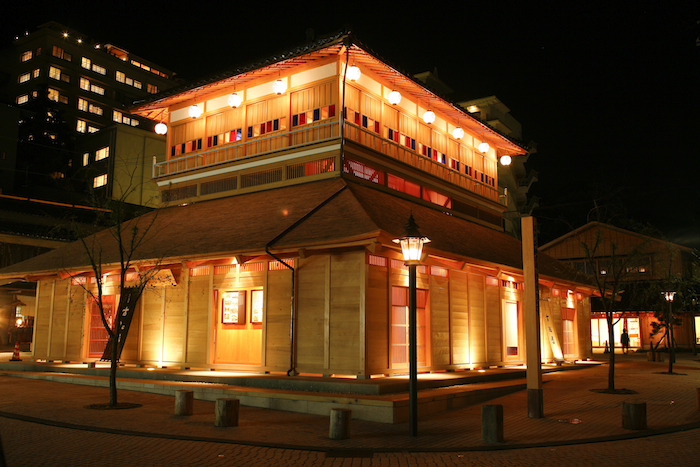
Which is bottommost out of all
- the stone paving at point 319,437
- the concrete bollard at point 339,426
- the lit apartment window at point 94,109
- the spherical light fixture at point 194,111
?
the stone paving at point 319,437

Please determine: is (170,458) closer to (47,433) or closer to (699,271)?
(47,433)

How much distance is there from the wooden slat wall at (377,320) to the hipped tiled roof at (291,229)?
4.28 ft

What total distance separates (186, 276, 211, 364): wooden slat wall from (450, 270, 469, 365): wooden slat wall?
7.64m

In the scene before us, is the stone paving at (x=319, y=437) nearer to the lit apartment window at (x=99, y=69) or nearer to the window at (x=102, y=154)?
the window at (x=102, y=154)

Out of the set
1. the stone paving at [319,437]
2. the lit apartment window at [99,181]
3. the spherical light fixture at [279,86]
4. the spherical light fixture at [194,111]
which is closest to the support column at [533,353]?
the stone paving at [319,437]

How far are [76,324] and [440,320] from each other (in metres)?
13.1

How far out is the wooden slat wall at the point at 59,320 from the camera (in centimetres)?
2042

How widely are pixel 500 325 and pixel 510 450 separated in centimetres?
1145

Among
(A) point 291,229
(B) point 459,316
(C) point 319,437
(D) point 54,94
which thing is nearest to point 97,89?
(D) point 54,94

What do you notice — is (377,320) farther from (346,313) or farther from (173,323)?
(173,323)

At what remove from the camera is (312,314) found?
579 inches

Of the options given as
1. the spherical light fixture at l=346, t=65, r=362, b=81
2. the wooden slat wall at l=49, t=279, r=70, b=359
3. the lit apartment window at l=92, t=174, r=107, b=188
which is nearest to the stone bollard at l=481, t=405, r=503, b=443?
the spherical light fixture at l=346, t=65, r=362, b=81

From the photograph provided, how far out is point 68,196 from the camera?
146 feet

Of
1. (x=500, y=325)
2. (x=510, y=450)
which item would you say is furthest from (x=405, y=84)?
(x=510, y=450)
